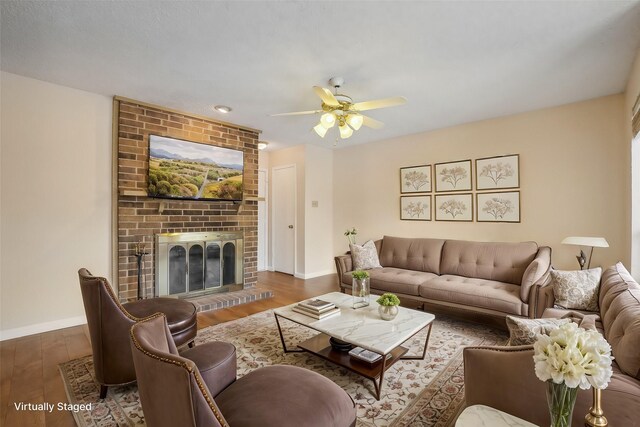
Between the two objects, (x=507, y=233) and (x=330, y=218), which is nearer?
(x=507, y=233)

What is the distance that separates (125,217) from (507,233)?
4.82 meters

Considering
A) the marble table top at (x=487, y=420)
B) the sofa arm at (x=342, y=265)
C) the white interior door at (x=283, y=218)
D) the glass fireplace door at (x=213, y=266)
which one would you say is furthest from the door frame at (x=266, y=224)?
the marble table top at (x=487, y=420)

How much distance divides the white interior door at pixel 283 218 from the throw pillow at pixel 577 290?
4.12m

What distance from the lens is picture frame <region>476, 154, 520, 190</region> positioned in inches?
153

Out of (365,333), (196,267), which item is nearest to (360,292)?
(365,333)

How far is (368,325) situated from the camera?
2.24 m

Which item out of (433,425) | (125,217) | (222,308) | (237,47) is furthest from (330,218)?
(433,425)

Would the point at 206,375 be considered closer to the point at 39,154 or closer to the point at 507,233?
the point at 39,154

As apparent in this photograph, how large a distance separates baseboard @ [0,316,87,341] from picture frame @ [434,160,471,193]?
490 centimetres

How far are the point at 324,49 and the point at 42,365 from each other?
3.38 meters

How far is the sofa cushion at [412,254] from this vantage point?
407 centimetres

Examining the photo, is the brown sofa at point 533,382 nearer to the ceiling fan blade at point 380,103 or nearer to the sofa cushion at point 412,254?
the ceiling fan blade at point 380,103

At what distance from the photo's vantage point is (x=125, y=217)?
3.47 m

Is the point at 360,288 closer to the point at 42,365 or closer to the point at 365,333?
the point at 365,333
